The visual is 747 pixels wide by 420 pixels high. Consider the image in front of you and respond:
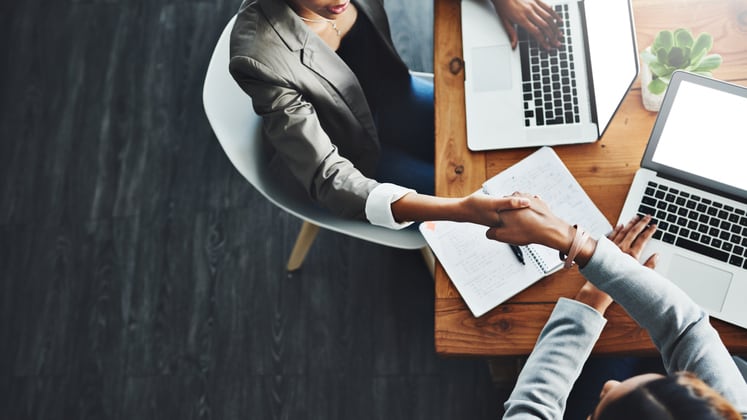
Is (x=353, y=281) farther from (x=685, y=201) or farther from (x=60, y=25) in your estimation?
(x=60, y=25)

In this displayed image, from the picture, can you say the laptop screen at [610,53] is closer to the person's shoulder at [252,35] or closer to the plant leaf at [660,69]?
the plant leaf at [660,69]

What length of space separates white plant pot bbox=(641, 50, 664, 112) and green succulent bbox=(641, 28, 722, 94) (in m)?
0.04

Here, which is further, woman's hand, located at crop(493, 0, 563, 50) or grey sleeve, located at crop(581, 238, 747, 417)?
woman's hand, located at crop(493, 0, 563, 50)

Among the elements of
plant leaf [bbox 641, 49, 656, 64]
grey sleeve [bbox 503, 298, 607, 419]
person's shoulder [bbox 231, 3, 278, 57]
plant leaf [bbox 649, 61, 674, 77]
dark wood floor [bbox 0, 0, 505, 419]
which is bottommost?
dark wood floor [bbox 0, 0, 505, 419]

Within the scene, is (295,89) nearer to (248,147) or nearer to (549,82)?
(248,147)

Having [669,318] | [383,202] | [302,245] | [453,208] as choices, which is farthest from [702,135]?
[302,245]

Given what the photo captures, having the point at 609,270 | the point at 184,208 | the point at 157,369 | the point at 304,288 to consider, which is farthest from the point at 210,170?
the point at 609,270

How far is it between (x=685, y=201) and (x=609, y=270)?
0.24m

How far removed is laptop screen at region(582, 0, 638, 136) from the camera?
124cm

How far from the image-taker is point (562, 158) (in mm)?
1301

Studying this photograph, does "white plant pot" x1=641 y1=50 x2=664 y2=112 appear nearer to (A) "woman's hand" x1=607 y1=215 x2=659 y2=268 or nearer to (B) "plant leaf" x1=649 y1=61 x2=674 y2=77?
(B) "plant leaf" x1=649 y1=61 x2=674 y2=77

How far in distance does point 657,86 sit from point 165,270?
161 centimetres

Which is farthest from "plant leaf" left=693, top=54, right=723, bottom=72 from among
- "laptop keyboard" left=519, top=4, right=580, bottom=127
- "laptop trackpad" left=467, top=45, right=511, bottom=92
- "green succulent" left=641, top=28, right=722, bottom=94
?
"laptop trackpad" left=467, top=45, right=511, bottom=92

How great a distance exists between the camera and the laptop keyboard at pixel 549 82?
4.30 ft
